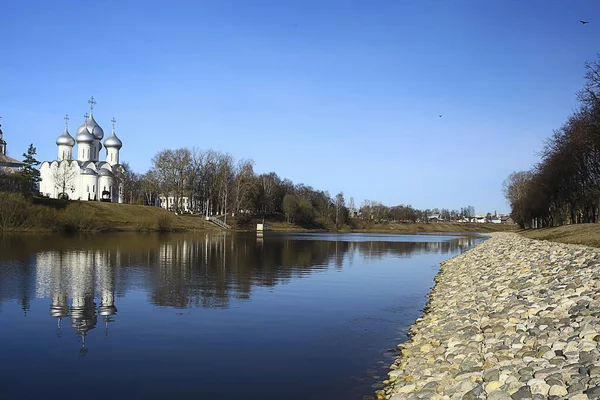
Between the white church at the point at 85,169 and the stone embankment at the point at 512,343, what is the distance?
91969 millimetres

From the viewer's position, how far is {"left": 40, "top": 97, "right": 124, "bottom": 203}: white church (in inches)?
3875

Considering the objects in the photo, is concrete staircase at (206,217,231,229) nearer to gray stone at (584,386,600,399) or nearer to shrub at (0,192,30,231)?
shrub at (0,192,30,231)

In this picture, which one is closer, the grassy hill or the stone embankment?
the stone embankment

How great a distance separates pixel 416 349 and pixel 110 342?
23.5 feet

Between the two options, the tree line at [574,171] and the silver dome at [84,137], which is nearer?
the tree line at [574,171]

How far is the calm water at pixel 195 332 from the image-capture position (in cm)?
990

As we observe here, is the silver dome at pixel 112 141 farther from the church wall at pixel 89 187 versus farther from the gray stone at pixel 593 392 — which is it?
the gray stone at pixel 593 392

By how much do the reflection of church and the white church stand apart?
6909 cm

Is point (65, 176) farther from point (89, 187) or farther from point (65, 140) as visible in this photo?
point (65, 140)

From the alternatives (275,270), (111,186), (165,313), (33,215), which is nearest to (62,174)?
(111,186)

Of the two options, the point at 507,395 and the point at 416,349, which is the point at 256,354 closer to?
the point at 416,349

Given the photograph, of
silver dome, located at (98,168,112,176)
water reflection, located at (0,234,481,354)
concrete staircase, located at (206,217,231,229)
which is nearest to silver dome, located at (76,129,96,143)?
silver dome, located at (98,168,112,176)

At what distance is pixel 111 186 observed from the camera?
100688 mm

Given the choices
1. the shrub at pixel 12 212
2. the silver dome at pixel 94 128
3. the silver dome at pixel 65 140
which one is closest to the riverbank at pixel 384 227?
the silver dome at pixel 94 128
